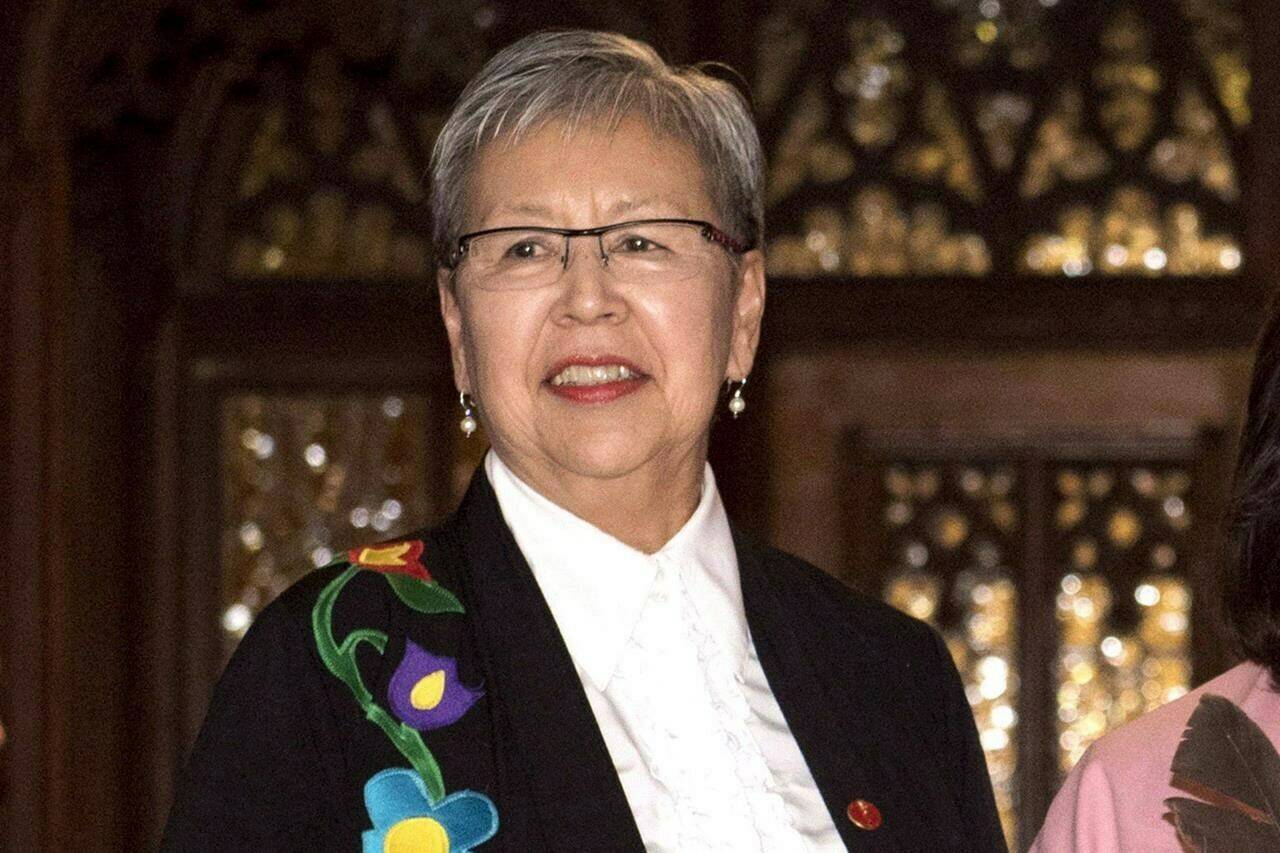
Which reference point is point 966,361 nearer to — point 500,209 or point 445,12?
point 445,12

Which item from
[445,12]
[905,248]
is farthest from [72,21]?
[905,248]

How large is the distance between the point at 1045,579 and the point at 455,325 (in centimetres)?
240

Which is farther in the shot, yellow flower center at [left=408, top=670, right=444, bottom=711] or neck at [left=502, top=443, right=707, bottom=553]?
neck at [left=502, top=443, right=707, bottom=553]

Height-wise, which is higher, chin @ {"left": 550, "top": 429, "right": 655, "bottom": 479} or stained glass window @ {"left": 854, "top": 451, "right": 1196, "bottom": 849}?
chin @ {"left": 550, "top": 429, "right": 655, "bottom": 479}

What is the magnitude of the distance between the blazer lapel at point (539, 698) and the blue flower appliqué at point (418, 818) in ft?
0.11

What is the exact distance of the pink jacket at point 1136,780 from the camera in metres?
2.19

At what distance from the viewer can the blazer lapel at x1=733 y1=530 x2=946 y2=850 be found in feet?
7.00

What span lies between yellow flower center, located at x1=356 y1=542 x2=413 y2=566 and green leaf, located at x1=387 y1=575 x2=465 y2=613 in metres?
0.02

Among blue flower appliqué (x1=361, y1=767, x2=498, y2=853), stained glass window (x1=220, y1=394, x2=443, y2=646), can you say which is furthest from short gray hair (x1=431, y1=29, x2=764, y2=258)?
stained glass window (x1=220, y1=394, x2=443, y2=646)

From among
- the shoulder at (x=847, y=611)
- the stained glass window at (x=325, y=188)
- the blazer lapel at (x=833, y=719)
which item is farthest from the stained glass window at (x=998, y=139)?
the blazer lapel at (x=833, y=719)

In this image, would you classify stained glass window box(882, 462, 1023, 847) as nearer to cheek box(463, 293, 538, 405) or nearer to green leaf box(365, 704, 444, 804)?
cheek box(463, 293, 538, 405)

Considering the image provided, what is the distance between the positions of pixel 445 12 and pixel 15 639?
1.48 metres

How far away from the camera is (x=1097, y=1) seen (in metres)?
4.44

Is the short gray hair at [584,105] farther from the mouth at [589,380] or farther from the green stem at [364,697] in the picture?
the green stem at [364,697]
